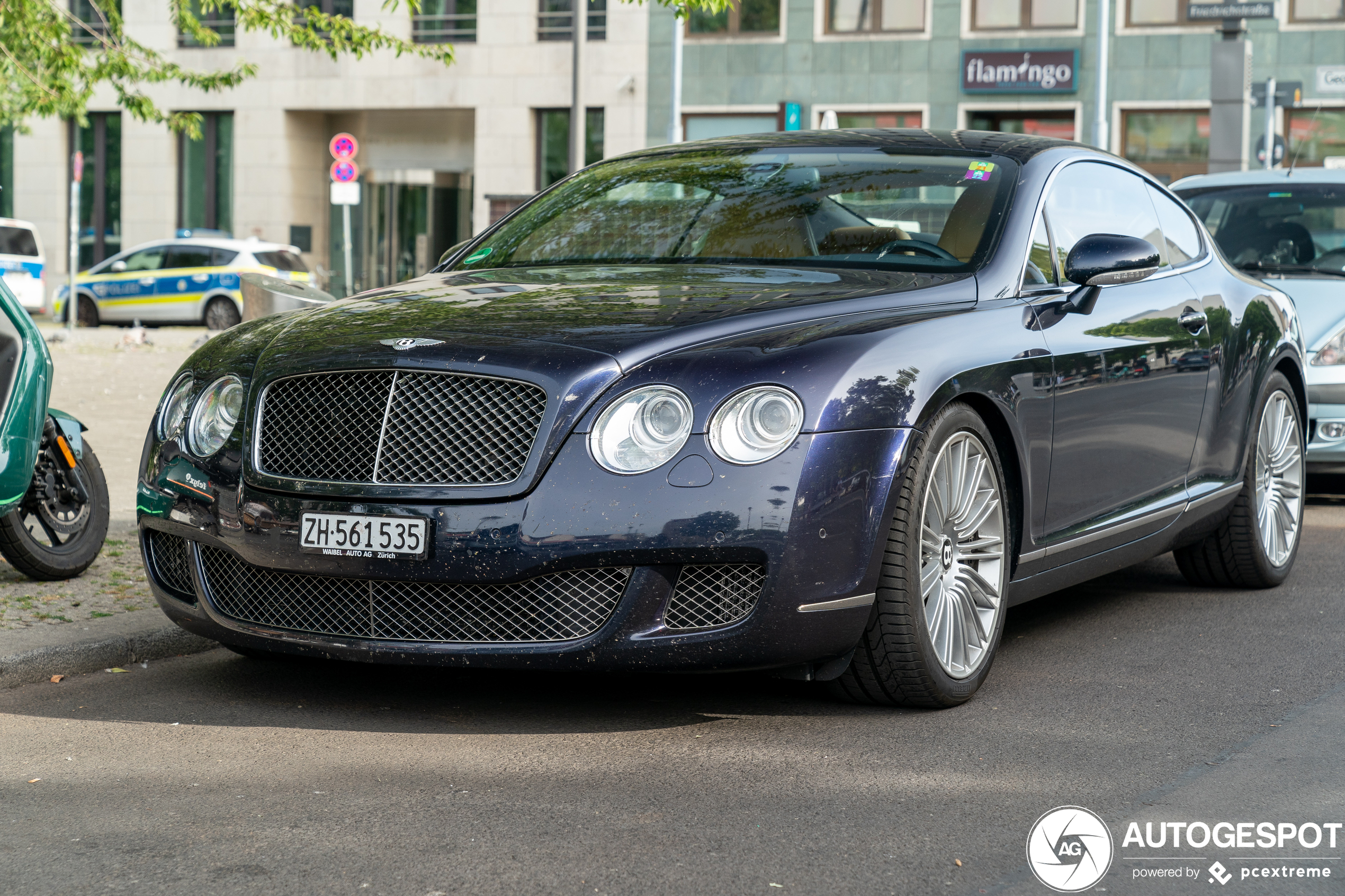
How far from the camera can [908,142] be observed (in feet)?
18.5

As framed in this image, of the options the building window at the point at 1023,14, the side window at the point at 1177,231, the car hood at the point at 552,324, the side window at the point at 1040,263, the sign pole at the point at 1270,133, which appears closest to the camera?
the car hood at the point at 552,324

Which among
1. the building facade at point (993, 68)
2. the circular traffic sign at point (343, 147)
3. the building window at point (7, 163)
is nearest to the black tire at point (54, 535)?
the circular traffic sign at point (343, 147)

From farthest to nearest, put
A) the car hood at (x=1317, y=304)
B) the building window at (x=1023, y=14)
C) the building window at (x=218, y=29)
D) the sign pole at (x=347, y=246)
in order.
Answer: the building window at (x=218, y=29)
the building window at (x=1023, y=14)
the sign pole at (x=347, y=246)
the car hood at (x=1317, y=304)

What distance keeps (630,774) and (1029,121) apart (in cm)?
2890

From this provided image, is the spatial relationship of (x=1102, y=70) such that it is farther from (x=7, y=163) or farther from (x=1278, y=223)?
(x=7, y=163)

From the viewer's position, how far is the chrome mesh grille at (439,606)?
411 centimetres

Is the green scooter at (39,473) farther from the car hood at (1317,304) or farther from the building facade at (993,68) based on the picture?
the building facade at (993,68)

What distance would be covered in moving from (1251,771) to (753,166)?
254 cm

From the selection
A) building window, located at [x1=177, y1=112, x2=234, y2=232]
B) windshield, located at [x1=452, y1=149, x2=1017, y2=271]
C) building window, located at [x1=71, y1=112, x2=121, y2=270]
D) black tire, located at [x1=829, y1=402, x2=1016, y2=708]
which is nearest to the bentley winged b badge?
windshield, located at [x1=452, y1=149, x2=1017, y2=271]

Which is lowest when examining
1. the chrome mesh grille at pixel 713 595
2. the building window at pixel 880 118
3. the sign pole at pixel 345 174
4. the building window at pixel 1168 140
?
the chrome mesh grille at pixel 713 595

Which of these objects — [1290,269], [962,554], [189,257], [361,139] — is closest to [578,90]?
[1290,269]

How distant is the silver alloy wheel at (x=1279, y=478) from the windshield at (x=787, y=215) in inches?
80.9

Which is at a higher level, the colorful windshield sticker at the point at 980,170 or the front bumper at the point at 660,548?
the colorful windshield sticker at the point at 980,170

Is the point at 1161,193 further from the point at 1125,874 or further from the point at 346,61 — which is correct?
the point at 346,61
